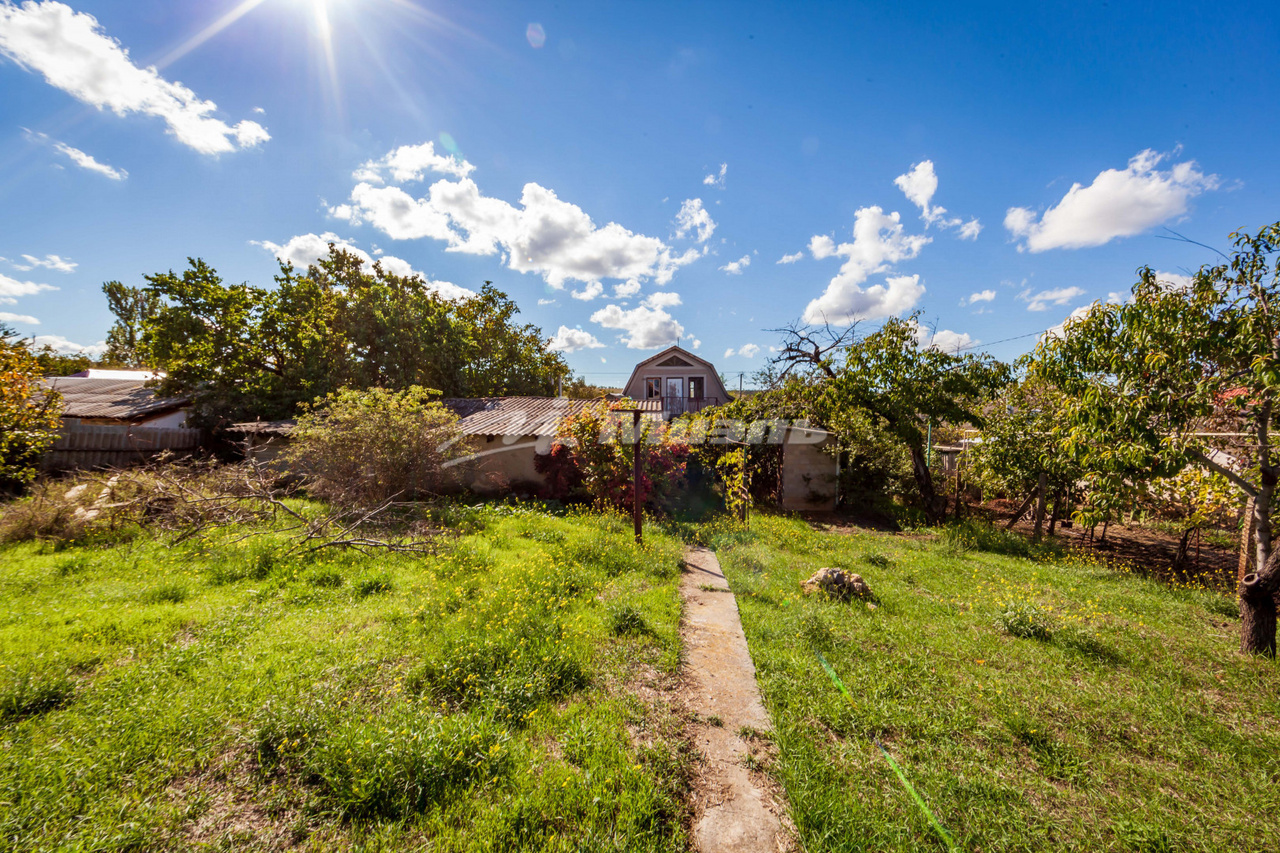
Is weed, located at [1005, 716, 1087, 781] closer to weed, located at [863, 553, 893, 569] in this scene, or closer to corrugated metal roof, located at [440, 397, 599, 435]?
weed, located at [863, 553, 893, 569]

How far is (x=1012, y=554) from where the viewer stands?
27.6ft

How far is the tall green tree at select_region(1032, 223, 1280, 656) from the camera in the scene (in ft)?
13.5

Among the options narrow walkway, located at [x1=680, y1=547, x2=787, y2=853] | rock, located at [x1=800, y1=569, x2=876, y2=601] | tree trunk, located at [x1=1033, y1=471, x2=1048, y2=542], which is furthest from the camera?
tree trunk, located at [x1=1033, y1=471, x2=1048, y2=542]

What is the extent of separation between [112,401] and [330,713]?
880 inches

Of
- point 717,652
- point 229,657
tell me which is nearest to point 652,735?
point 717,652

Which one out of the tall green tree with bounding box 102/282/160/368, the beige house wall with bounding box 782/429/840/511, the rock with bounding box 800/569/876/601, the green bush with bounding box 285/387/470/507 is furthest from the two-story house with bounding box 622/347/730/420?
the tall green tree with bounding box 102/282/160/368

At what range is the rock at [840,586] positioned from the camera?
18.3 feet

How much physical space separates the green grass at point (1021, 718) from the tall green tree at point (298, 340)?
14564mm

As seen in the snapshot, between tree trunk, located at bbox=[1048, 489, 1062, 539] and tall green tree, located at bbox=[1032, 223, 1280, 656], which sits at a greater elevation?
tall green tree, located at bbox=[1032, 223, 1280, 656]

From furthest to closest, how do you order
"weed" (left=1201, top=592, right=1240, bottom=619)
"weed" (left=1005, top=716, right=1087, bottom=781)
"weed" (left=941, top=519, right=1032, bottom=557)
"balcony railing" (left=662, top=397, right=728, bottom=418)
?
"balcony railing" (left=662, top=397, right=728, bottom=418)
"weed" (left=941, top=519, right=1032, bottom=557)
"weed" (left=1201, top=592, right=1240, bottom=619)
"weed" (left=1005, top=716, right=1087, bottom=781)

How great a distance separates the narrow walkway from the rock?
1166 mm

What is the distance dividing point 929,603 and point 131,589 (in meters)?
9.49

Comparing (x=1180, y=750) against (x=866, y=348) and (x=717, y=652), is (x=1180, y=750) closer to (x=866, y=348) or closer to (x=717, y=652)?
(x=717, y=652)

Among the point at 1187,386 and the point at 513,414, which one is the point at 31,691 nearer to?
the point at 1187,386
